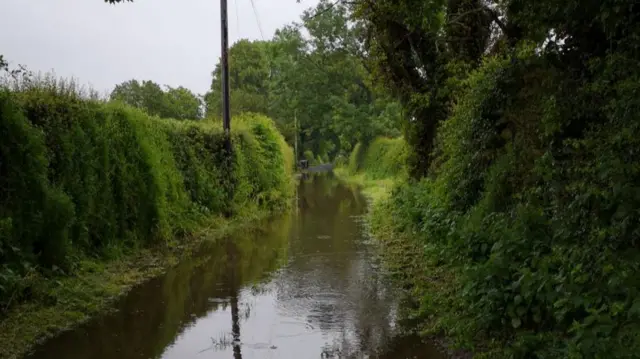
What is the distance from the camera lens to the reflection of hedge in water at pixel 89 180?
721 centimetres

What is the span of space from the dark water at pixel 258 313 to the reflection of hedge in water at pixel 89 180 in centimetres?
119

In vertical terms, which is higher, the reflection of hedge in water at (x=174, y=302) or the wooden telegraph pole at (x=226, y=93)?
the wooden telegraph pole at (x=226, y=93)

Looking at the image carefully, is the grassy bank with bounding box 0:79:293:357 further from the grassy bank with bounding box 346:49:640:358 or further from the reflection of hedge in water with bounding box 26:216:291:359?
the grassy bank with bounding box 346:49:640:358

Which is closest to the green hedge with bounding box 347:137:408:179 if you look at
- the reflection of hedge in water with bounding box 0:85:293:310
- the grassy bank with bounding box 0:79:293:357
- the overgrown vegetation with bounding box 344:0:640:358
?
the reflection of hedge in water with bounding box 0:85:293:310

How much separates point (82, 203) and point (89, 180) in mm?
471

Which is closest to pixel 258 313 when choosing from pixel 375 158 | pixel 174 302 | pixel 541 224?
pixel 174 302

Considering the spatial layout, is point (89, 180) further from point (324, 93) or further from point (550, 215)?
point (324, 93)

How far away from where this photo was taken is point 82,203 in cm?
886

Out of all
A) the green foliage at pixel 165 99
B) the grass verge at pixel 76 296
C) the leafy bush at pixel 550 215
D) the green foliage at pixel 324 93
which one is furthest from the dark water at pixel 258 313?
the green foliage at pixel 165 99

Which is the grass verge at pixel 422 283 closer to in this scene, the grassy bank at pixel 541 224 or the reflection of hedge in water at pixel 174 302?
the grassy bank at pixel 541 224

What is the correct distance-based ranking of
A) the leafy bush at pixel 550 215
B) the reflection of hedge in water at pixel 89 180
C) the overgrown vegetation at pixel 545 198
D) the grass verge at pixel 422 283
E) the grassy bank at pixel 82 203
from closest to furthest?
the leafy bush at pixel 550 215, the overgrown vegetation at pixel 545 198, the grass verge at pixel 422 283, the grassy bank at pixel 82 203, the reflection of hedge in water at pixel 89 180

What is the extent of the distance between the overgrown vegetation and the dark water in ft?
2.81

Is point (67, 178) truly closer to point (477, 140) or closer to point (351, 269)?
point (351, 269)

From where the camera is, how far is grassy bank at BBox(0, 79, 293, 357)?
22.8 feet
